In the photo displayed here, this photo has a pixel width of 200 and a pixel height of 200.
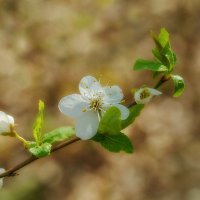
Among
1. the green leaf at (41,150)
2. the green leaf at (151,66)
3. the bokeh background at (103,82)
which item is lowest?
the bokeh background at (103,82)

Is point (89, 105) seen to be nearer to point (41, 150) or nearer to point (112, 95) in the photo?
point (112, 95)

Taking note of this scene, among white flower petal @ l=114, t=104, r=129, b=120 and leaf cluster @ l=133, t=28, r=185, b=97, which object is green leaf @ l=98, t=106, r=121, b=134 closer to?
white flower petal @ l=114, t=104, r=129, b=120

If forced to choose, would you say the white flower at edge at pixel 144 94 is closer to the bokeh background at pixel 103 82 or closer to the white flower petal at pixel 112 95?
the white flower petal at pixel 112 95

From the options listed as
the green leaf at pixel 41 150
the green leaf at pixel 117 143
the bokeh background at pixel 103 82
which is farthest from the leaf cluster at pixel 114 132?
the bokeh background at pixel 103 82

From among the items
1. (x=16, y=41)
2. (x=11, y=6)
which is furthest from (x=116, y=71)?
(x=11, y=6)

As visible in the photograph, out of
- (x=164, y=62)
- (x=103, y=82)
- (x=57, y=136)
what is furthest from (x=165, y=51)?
(x=103, y=82)

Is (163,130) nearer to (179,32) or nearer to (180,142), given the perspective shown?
(180,142)
